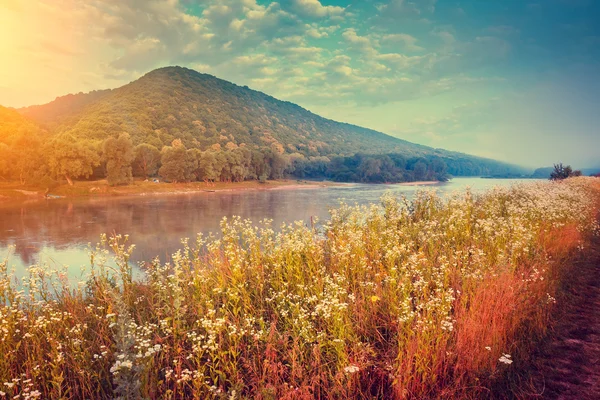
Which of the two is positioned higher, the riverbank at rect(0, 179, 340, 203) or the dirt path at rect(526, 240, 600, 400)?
the dirt path at rect(526, 240, 600, 400)

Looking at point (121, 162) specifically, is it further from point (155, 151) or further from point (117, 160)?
point (155, 151)

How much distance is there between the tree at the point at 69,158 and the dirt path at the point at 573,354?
78.9 meters

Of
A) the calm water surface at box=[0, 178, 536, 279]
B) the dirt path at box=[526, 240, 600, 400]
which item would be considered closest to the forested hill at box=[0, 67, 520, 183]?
the calm water surface at box=[0, 178, 536, 279]

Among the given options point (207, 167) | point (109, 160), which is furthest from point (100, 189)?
point (207, 167)

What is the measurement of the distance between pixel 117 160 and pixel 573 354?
265 feet

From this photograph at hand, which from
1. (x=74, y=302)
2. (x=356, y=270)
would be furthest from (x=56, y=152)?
(x=356, y=270)

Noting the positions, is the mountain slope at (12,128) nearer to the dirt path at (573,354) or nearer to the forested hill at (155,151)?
the forested hill at (155,151)

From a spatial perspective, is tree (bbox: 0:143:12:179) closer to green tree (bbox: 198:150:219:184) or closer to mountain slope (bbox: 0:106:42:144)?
mountain slope (bbox: 0:106:42:144)

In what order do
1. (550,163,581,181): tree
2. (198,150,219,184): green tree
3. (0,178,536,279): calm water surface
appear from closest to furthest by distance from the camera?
(0,178,536,279): calm water surface, (550,163,581,181): tree, (198,150,219,184): green tree

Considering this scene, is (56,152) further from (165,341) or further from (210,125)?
(210,125)

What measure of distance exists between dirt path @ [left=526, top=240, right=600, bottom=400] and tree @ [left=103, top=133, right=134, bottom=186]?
7822 cm

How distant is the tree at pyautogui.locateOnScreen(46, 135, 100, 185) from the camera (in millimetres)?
64938

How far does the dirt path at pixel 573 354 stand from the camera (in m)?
5.12

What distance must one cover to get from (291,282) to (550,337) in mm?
5553
